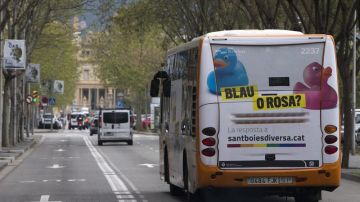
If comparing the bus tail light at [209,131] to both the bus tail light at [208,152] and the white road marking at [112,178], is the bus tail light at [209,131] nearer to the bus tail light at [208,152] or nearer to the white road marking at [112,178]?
the bus tail light at [208,152]

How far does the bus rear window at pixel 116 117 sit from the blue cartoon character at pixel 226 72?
3897 cm

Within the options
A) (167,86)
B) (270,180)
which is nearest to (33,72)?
(167,86)

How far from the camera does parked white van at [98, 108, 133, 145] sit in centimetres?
5431

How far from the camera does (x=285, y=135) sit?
Result: 51.0 feet

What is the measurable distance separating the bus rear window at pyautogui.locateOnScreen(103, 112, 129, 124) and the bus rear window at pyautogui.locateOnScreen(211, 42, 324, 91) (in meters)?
39.0

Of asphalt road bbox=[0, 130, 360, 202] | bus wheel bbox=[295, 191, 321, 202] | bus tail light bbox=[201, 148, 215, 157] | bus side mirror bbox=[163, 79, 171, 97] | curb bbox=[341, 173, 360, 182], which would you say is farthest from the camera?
curb bbox=[341, 173, 360, 182]

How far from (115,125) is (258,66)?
3894 cm

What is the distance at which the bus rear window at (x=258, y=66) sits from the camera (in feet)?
51.1

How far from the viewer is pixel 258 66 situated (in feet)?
51.2

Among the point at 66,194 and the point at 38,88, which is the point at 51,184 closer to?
the point at 66,194

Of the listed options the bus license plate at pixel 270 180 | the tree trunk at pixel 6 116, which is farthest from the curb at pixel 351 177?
the tree trunk at pixel 6 116

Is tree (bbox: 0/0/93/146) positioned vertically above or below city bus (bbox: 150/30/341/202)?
above

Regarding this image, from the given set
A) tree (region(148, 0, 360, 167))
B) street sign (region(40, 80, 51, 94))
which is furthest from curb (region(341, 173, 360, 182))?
street sign (region(40, 80, 51, 94))

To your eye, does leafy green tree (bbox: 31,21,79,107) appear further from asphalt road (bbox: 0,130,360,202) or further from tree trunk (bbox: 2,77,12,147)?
asphalt road (bbox: 0,130,360,202)
